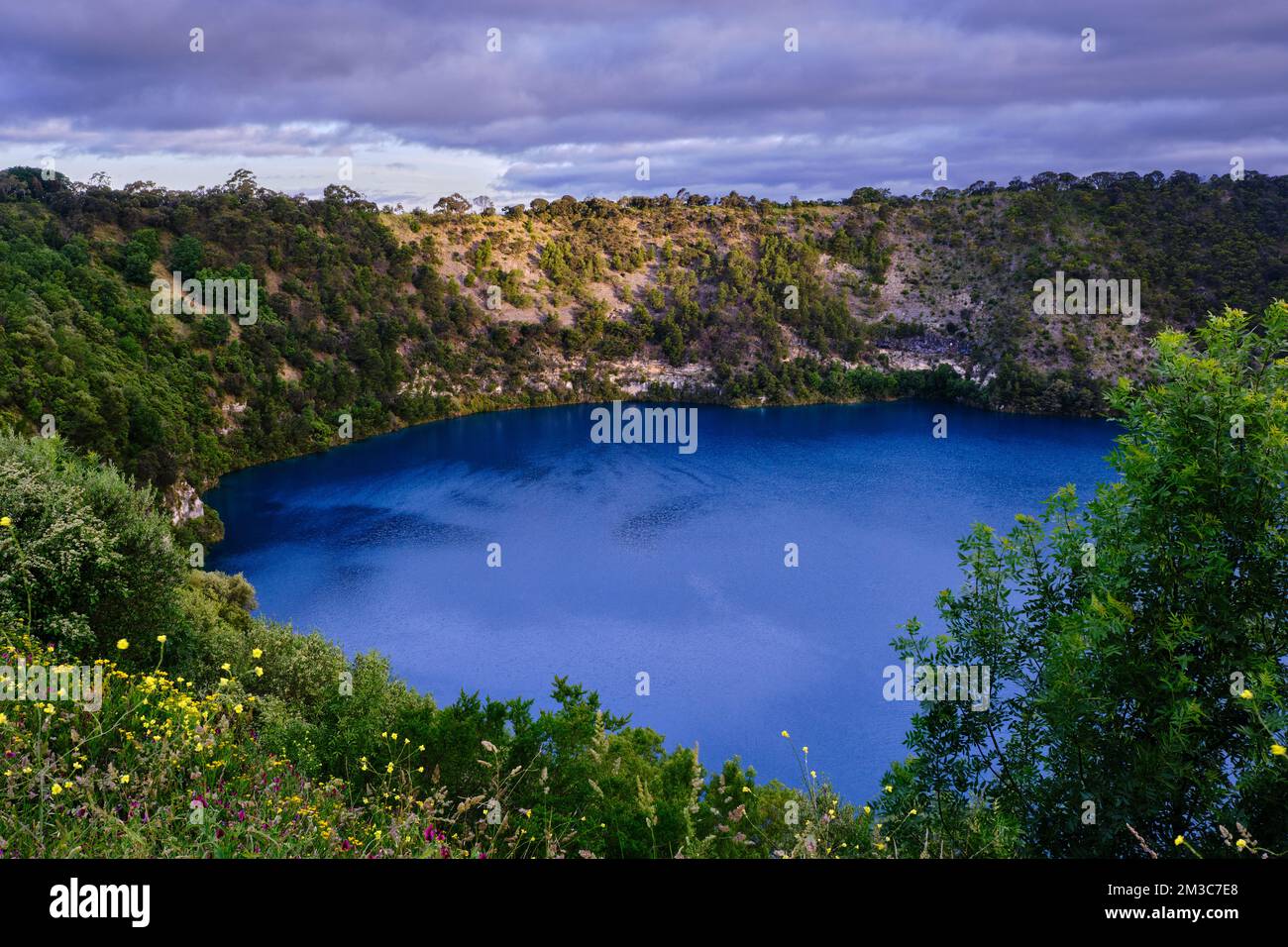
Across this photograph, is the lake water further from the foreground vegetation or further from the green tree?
the green tree

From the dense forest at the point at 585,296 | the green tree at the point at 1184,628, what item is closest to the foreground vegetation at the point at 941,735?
the green tree at the point at 1184,628

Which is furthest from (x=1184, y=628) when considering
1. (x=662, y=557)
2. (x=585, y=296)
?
(x=585, y=296)

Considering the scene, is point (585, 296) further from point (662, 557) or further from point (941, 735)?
point (941, 735)

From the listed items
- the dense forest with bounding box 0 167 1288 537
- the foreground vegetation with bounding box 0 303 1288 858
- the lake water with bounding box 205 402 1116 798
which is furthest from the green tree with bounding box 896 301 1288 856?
the dense forest with bounding box 0 167 1288 537

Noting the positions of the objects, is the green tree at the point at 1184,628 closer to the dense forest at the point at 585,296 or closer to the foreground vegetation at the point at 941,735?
the foreground vegetation at the point at 941,735
